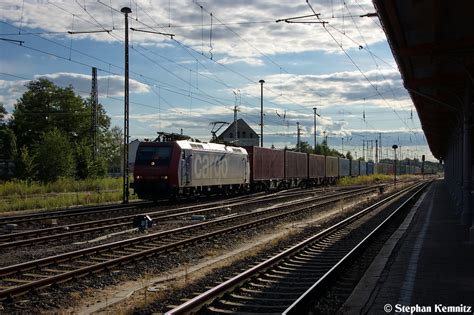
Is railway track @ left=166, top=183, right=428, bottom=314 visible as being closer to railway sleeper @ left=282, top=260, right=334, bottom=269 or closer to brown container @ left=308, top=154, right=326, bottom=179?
railway sleeper @ left=282, top=260, right=334, bottom=269

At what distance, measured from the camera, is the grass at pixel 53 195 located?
27859 millimetres

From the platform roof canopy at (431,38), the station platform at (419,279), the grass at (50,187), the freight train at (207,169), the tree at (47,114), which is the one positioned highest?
the tree at (47,114)

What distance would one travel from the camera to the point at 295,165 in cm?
4828

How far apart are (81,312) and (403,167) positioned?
155m

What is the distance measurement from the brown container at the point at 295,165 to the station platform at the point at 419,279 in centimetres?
3122

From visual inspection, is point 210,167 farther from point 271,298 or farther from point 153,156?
point 271,298

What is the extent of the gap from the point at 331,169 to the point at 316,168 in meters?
8.28

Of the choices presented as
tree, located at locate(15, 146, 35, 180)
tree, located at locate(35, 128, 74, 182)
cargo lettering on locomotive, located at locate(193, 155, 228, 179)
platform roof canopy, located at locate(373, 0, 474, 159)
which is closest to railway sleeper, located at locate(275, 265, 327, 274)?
platform roof canopy, located at locate(373, 0, 474, 159)

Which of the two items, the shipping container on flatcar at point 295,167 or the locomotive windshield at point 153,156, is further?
the shipping container on flatcar at point 295,167

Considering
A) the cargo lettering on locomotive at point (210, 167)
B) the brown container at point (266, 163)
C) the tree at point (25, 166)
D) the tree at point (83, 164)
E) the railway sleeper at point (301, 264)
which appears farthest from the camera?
the tree at point (83, 164)

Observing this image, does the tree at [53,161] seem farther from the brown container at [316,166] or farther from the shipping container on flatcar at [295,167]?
the brown container at [316,166]

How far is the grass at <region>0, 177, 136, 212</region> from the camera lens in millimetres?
27859

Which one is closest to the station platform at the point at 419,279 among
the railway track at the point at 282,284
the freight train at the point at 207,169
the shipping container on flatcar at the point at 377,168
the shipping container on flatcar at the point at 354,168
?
A: the railway track at the point at 282,284

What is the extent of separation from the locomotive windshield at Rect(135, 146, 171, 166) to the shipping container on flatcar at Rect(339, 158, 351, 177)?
150ft
